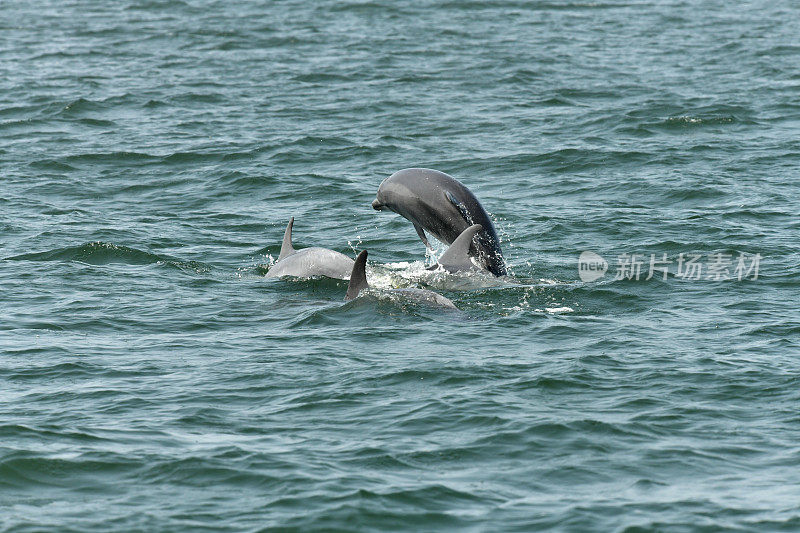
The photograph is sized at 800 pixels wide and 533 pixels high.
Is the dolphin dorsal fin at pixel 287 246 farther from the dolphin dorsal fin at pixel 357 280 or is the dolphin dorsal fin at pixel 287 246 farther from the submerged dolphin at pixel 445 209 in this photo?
the dolphin dorsal fin at pixel 357 280

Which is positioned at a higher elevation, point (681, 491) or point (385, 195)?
point (385, 195)

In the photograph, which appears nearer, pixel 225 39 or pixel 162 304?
pixel 162 304

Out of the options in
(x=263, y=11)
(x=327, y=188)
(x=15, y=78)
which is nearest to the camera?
(x=327, y=188)

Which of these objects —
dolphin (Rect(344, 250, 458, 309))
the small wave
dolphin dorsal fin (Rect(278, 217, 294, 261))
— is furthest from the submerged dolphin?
the small wave

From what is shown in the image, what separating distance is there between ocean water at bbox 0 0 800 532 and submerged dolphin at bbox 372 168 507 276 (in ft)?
1.39

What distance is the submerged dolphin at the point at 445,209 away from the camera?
1650cm

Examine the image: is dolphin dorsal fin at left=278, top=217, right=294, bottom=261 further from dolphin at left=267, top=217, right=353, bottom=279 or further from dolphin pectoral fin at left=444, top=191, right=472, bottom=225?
dolphin pectoral fin at left=444, top=191, right=472, bottom=225

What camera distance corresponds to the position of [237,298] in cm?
1705

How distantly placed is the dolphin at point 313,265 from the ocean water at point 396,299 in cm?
34

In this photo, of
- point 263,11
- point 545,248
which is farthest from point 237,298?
point 263,11

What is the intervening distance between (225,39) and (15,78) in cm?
738

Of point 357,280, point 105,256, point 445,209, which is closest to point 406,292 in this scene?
point 357,280

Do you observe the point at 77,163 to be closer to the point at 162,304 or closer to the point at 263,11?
the point at 162,304

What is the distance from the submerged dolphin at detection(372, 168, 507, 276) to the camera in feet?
Answer: 54.1
